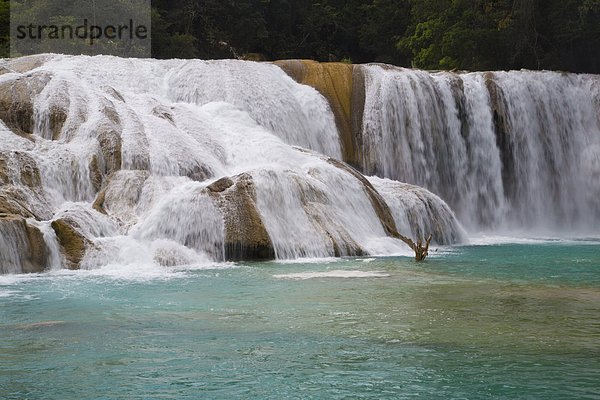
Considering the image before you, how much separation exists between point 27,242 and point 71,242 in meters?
0.89

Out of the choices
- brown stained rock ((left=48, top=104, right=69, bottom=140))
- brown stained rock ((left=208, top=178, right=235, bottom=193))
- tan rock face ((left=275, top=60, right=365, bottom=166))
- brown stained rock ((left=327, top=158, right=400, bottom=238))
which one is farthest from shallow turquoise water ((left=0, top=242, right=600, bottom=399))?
tan rock face ((left=275, top=60, right=365, bottom=166))

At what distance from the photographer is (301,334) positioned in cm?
1045

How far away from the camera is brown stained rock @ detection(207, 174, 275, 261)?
61.9 feet

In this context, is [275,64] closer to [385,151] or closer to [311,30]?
[385,151]

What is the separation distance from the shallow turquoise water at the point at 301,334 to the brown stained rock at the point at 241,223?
206 centimetres

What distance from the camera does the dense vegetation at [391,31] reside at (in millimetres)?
38781

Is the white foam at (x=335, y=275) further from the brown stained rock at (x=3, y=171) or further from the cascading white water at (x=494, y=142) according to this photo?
the cascading white water at (x=494, y=142)

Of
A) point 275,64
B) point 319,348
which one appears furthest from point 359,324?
point 275,64

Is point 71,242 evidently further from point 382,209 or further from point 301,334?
point 301,334

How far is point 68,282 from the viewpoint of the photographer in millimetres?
15219

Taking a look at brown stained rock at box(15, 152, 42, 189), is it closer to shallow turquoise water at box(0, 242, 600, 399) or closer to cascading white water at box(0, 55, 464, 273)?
cascading white water at box(0, 55, 464, 273)

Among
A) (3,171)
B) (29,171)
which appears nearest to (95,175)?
(29,171)

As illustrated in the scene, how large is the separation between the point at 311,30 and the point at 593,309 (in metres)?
40.9

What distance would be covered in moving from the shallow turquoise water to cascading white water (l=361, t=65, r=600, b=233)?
518 inches
